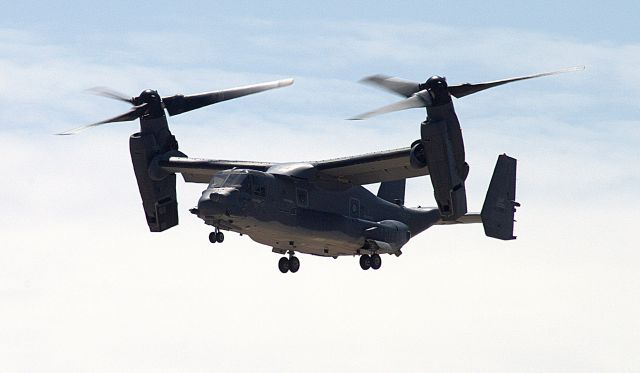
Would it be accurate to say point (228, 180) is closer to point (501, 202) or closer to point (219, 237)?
point (219, 237)

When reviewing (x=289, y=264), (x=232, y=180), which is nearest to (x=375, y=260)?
(x=289, y=264)

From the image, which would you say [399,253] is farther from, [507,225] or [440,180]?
[440,180]

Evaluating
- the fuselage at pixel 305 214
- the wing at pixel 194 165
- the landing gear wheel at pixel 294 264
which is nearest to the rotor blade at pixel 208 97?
the wing at pixel 194 165

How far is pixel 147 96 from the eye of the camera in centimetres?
5141

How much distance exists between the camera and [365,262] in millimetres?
49531

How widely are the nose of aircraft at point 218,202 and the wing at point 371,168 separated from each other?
4.64m

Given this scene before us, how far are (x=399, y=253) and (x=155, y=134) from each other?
9.79 meters

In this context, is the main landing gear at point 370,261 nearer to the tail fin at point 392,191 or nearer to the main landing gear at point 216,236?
the tail fin at point 392,191

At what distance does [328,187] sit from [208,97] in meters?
7.18

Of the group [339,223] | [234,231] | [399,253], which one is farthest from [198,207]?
[399,253]

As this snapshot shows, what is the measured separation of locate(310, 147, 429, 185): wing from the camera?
1832 inches

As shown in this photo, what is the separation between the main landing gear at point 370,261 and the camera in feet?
162

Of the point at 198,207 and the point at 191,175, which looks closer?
the point at 198,207

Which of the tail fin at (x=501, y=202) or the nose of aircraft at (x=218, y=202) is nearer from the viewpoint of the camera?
the nose of aircraft at (x=218, y=202)
